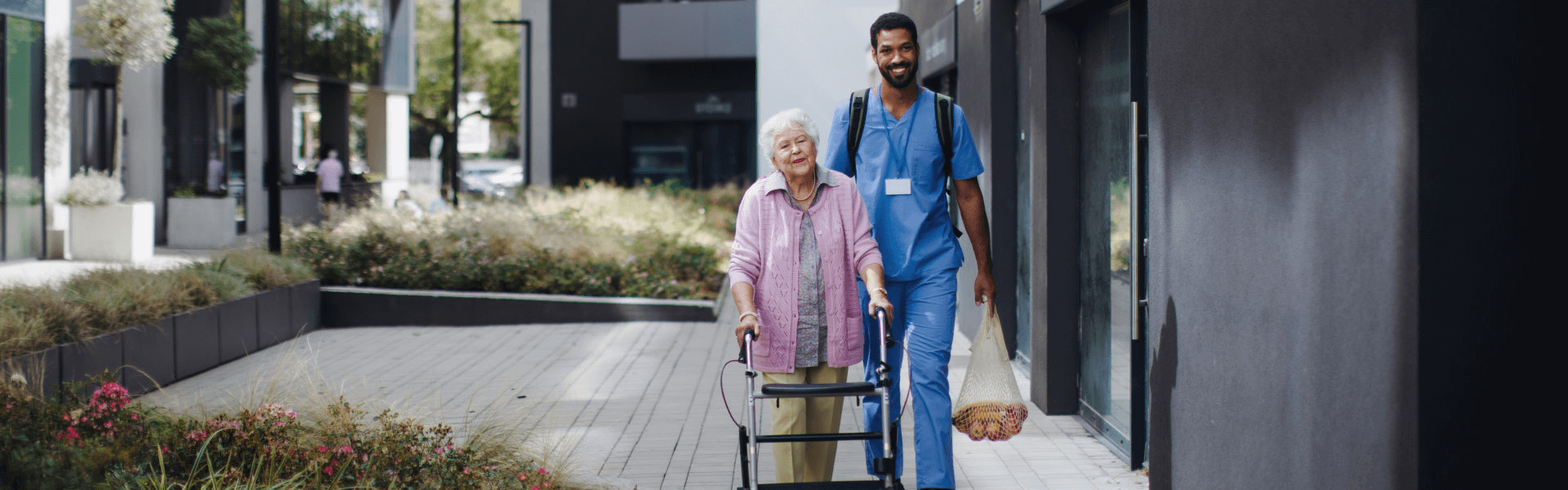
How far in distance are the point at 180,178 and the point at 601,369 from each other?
17756 millimetres

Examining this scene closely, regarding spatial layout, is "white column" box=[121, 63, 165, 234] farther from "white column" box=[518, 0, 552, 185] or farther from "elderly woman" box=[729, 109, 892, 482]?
"elderly woman" box=[729, 109, 892, 482]

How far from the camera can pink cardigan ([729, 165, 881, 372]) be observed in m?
4.48

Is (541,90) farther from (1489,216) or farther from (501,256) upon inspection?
(1489,216)

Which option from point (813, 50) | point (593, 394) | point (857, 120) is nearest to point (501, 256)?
point (813, 50)

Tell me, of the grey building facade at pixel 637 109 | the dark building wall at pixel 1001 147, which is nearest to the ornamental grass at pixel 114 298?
the dark building wall at pixel 1001 147

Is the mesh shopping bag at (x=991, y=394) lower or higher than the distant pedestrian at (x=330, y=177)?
lower

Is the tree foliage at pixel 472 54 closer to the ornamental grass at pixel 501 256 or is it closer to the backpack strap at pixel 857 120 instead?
the ornamental grass at pixel 501 256

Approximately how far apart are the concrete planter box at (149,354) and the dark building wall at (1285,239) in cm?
622

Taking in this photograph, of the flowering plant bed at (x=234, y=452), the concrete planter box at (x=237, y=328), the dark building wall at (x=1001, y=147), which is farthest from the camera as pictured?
the concrete planter box at (x=237, y=328)

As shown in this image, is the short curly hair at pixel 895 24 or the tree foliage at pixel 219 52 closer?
the short curly hair at pixel 895 24

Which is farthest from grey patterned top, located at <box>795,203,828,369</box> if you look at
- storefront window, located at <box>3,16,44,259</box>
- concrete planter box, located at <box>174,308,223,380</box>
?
storefront window, located at <box>3,16,44,259</box>

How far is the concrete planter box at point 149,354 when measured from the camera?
27.1ft

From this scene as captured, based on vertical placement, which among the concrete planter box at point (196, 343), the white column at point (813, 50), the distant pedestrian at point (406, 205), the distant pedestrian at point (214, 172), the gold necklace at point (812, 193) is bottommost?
the concrete planter box at point (196, 343)

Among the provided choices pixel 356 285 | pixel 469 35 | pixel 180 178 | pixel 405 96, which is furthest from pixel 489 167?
pixel 356 285
